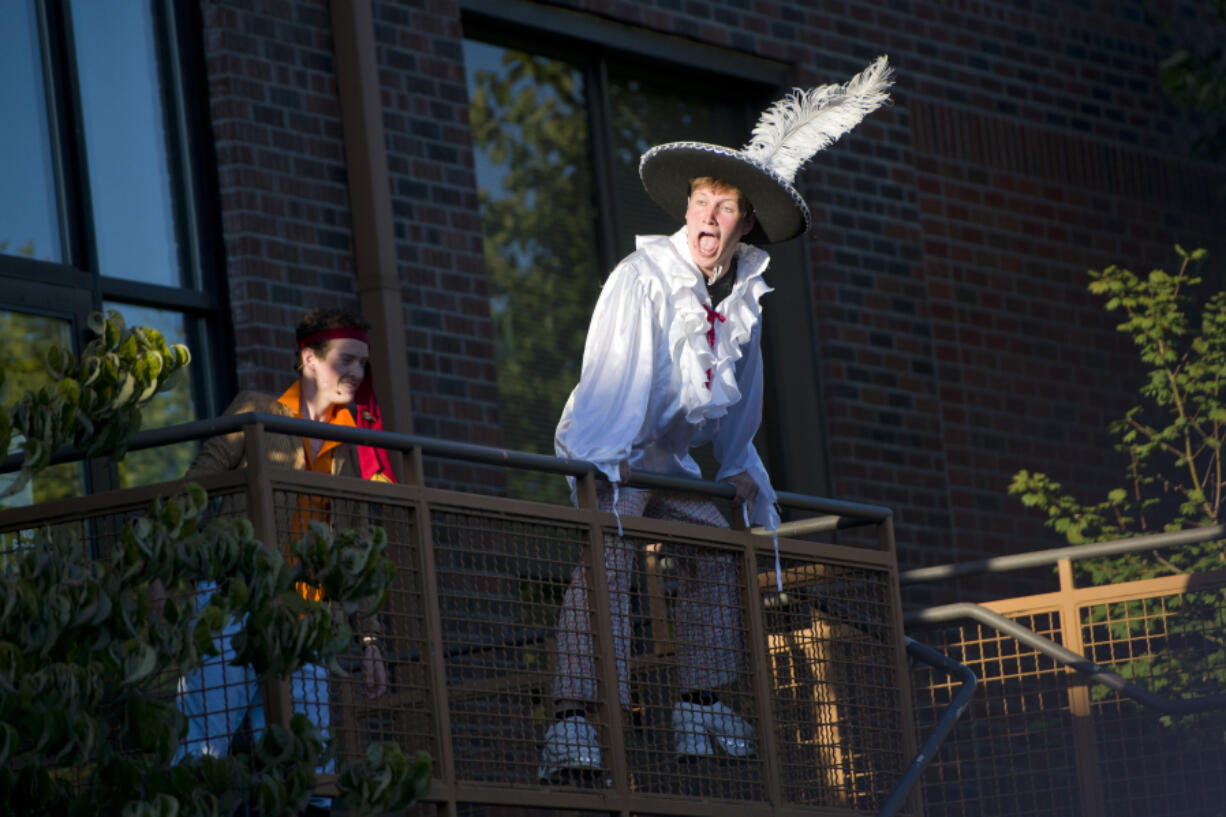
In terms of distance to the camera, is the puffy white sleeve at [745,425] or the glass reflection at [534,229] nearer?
the puffy white sleeve at [745,425]

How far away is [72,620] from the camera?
4816 millimetres

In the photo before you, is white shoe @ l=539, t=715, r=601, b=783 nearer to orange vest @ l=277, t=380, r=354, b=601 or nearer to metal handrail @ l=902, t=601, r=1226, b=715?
orange vest @ l=277, t=380, r=354, b=601

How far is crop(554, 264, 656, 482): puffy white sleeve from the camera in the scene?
6953 mm

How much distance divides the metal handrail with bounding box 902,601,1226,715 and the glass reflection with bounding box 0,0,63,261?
3508 mm

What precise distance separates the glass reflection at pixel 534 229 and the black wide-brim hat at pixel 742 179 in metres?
2.35

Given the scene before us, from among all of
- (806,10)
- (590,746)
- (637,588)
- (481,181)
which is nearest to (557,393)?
(481,181)

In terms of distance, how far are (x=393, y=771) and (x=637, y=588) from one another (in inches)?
74.7

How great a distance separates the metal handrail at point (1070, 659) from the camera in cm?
823

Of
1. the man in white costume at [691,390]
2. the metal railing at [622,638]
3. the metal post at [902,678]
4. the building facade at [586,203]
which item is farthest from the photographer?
the building facade at [586,203]

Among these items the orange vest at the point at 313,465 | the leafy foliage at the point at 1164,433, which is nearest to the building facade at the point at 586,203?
the leafy foliage at the point at 1164,433

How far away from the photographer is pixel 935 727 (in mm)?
7953

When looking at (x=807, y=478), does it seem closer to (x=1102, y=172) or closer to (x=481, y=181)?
(x=481, y=181)

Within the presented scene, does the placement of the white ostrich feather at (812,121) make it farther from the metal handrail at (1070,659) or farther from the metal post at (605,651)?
the metal handrail at (1070,659)

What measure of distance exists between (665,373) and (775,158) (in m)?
0.93
